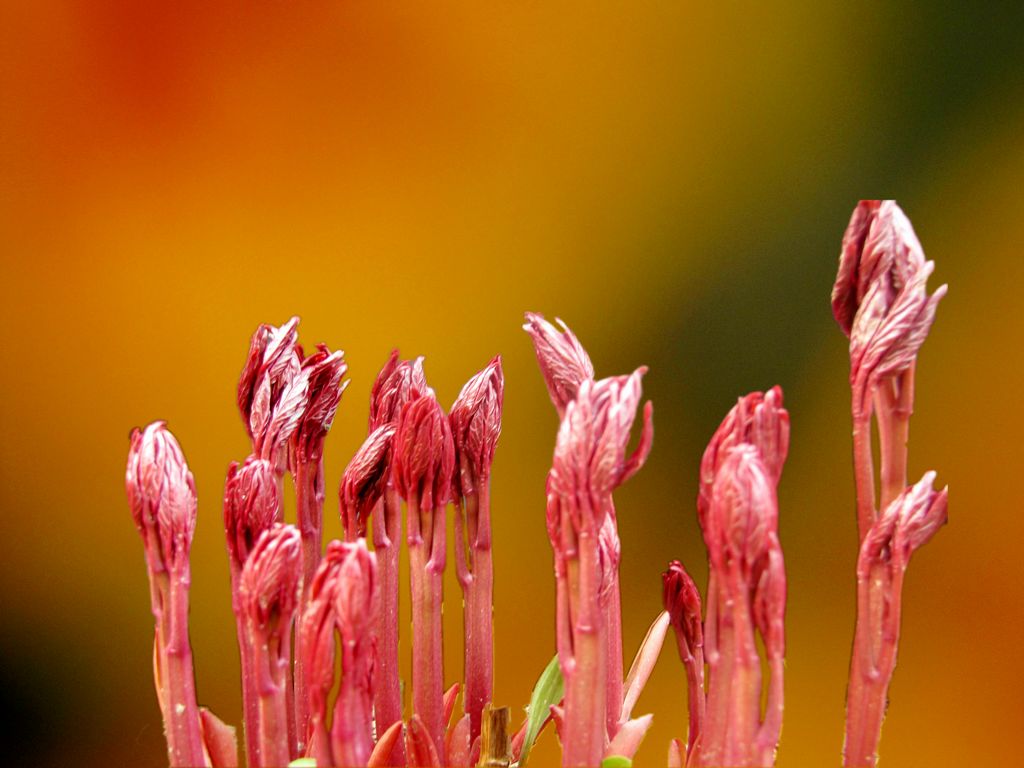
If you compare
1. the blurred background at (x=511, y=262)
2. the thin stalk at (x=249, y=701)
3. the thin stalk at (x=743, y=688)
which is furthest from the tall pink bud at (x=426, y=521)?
the blurred background at (x=511, y=262)

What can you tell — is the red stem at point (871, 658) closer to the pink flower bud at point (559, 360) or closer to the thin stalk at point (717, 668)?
the thin stalk at point (717, 668)

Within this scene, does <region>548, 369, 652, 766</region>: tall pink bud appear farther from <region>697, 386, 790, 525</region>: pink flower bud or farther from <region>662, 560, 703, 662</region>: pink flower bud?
<region>662, 560, 703, 662</region>: pink flower bud

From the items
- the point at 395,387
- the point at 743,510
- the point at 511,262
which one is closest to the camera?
the point at 743,510

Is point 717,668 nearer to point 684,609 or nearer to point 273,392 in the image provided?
point 684,609

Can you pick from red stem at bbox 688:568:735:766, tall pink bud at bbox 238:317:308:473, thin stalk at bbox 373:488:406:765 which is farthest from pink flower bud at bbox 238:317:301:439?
red stem at bbox 688:568:735:766

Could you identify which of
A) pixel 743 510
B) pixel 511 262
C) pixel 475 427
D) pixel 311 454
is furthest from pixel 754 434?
pixel 511 262

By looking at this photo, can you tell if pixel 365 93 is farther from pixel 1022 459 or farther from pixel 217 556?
pixel 1022 459
